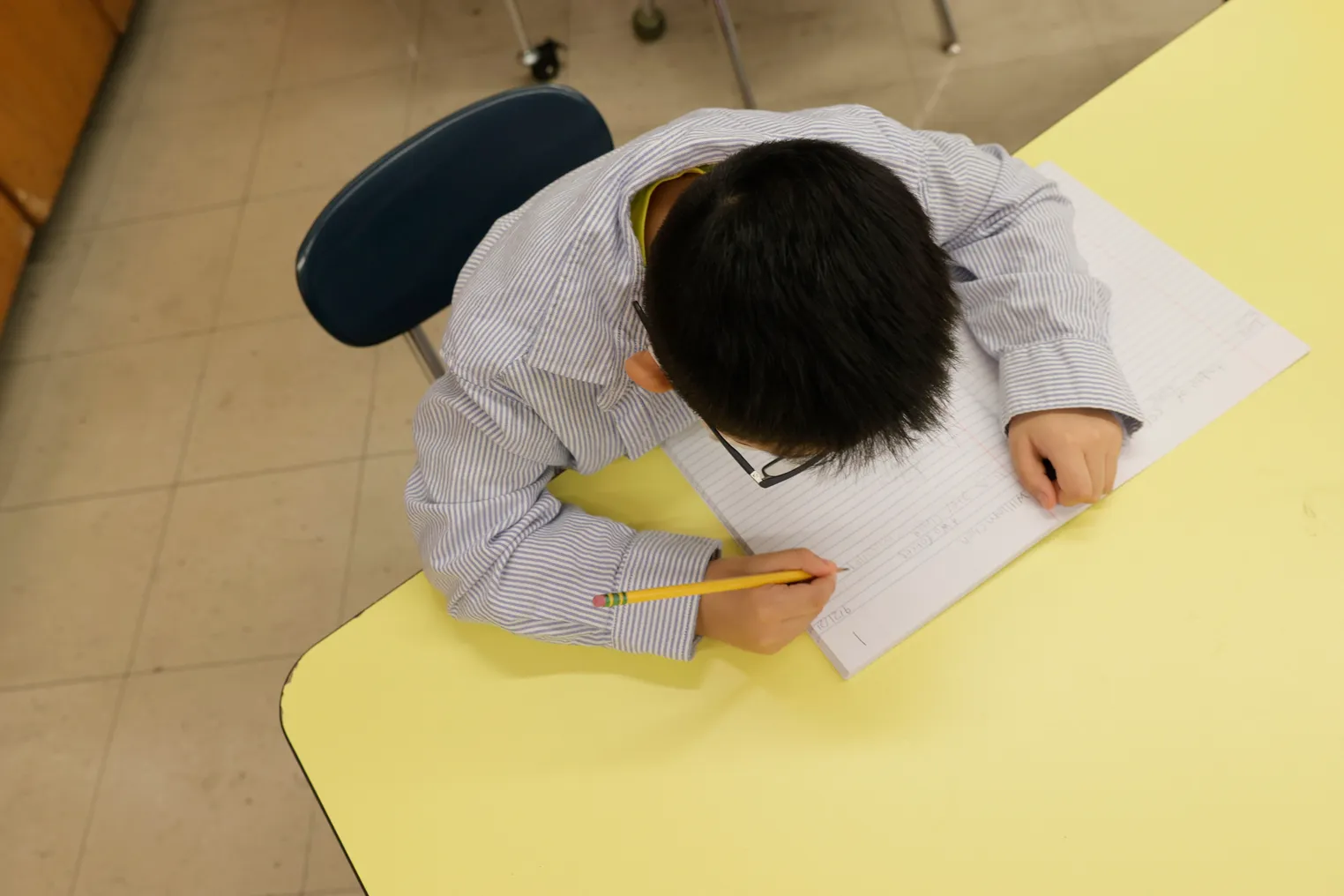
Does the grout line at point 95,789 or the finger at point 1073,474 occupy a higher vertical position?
the finger at point 1073,474

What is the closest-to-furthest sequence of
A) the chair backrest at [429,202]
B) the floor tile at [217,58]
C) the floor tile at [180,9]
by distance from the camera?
the chair backrest at [429,202] → the floor tile at [217,58] → the floor tile at [180,9]

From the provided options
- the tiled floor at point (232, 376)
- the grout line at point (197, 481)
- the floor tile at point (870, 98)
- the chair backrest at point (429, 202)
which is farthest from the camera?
the floor tile at point (870, 98)

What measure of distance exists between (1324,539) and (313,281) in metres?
1.00

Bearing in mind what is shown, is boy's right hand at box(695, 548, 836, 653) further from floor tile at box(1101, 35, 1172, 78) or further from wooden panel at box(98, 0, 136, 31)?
wooden panel at box(98, 0, 136, 31)

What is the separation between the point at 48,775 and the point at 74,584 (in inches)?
14.7

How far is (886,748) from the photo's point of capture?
0.63 metres

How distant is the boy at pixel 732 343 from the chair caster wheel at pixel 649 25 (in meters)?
1.55

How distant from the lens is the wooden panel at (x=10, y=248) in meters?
1.83

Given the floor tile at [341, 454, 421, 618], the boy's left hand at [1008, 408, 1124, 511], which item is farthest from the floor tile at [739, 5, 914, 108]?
the boy's left hand at [1008, 408, 1124, 511]

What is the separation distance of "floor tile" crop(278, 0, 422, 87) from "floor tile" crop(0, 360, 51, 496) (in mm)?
1018

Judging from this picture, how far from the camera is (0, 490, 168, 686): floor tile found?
1.57m

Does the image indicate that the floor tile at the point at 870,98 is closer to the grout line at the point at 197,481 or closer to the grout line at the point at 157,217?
the grout line at the point at 197,481

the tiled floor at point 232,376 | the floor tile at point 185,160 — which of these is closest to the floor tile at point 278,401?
the tiled floor at point 232,376

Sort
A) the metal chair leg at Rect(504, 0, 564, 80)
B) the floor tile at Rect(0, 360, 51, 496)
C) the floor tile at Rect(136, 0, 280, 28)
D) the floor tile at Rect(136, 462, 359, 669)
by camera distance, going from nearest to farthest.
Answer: the floor tile at Rect(136, 462, 359, 669) → the floor tile at Rect(0, 360, 51, 496) → the metal chair leg at Rect(504, 0, 564, 80) → the floor tile at Rect(136, 0, 280, 28)
